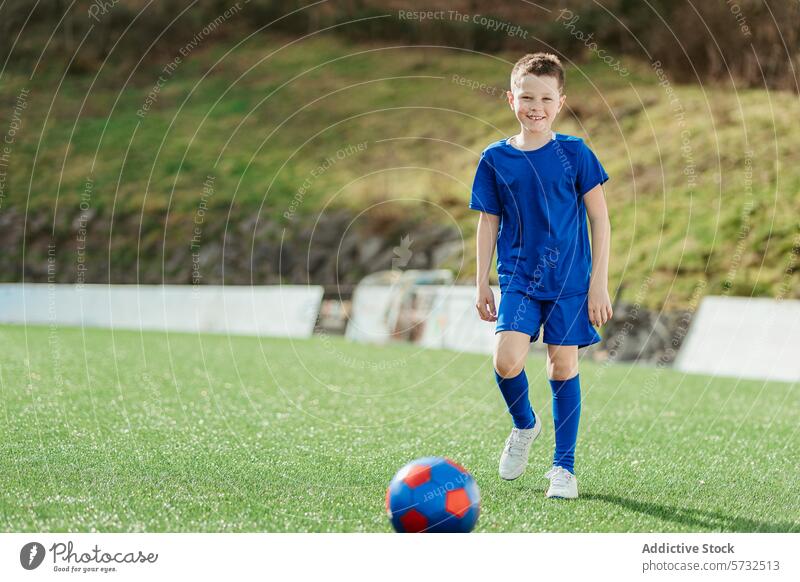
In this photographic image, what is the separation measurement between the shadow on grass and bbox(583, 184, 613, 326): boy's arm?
96cm

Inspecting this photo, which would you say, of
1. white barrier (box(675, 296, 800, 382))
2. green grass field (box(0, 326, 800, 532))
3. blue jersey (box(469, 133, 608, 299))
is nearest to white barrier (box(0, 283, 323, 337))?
green grass field (box(0, 326, 800, 532))

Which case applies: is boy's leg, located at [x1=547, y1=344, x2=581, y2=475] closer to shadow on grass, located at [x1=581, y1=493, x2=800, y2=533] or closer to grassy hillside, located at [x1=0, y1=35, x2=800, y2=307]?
shadow on grass, located at [x1=581, y1=493, x2=800, y2=533]

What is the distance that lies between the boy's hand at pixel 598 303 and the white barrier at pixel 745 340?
29.5ft

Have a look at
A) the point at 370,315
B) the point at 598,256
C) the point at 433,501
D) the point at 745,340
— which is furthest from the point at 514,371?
the point at 370,315

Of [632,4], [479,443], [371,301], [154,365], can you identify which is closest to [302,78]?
[632,4]

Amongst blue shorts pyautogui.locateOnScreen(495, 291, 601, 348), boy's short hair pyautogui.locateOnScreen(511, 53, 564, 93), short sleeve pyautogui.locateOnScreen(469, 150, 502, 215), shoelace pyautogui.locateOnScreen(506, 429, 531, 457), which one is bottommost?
shoelace pyautogui.locateOnScreen(506, 429, 531, 457)

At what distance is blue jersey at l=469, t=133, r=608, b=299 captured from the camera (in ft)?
16.7

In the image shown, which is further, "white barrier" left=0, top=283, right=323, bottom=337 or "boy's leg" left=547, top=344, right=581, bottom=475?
"white barrier" left=0, top=283, right=323, bottom=337

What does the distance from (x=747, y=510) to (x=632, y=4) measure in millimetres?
27721

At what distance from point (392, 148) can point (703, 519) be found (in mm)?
26487

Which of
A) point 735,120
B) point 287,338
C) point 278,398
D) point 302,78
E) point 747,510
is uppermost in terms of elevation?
point 302,78

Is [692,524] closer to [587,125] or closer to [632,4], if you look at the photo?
→ [587,125]

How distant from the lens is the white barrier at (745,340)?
13.5 metres
